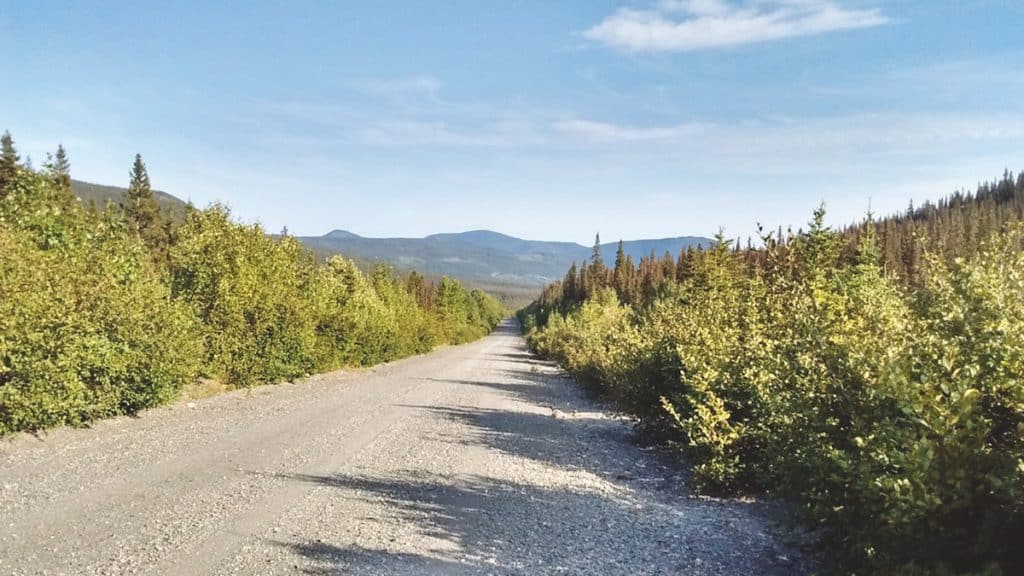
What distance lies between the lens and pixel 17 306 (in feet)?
40.7

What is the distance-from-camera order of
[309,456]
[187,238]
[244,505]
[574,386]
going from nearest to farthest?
[244,505]
[309,456]
[187,238]
[574,386]

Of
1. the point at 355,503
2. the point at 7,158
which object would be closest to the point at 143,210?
the point at 7,158

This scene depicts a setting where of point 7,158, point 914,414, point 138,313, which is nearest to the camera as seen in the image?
point 914,414

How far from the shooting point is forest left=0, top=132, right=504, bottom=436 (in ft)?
41.7

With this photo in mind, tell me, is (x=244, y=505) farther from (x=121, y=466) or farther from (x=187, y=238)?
(x=187, y=238)

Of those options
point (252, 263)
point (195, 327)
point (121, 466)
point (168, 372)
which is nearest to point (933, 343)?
point (121, 466)

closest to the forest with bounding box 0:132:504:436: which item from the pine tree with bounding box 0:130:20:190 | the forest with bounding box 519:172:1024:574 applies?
the forest with bounding box 519:172:1024:574

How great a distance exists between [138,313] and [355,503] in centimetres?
950

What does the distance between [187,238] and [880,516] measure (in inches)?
912

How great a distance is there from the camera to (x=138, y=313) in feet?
50.8

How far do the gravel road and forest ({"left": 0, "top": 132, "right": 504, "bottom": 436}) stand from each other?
997 mm

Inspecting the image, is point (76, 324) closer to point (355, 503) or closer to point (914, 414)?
point (355, 503)

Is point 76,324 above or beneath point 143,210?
beneath

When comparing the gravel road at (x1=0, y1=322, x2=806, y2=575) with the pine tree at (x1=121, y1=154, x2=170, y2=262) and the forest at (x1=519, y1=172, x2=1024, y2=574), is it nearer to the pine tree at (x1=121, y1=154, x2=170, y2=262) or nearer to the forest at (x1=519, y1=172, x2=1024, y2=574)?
the forest at (x1=519, y1=172, x2=1024, y2=574)
